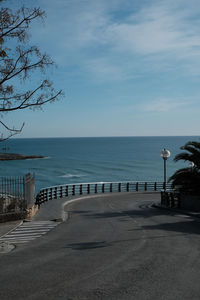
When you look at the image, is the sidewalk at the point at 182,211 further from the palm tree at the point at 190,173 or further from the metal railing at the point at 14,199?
the metal railing at the point at 14,199

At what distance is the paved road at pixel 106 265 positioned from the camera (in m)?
7.33

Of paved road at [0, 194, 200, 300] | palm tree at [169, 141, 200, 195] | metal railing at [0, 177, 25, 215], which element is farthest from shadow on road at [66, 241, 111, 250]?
palm tree at [169, 141, 200, 195]

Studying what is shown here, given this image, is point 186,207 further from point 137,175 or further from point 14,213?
point 137,175

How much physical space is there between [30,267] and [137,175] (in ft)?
261

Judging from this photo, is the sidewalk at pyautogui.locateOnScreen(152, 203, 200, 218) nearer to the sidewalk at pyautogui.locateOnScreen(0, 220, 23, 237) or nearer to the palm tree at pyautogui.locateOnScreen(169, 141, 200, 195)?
the palm tree at pyautogui.locateOnScreen(169, 141, 200, 195)

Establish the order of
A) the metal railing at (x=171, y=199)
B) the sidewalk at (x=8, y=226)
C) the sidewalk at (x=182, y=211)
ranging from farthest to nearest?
1. the metal railing at (x=171, y=199)
2. the sidewalk at (x=182, y=211)
3. the sidewalk at (x=8, y=226)

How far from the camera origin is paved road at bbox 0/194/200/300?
7.33 meters

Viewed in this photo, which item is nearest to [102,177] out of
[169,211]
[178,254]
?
[169,211]

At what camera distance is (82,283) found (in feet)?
25.8

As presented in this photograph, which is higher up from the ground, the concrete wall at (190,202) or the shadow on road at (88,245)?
the concrete wall at (190,202)

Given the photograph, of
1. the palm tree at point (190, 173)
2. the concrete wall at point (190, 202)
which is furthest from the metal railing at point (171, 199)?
the palm tree at point (190, 173)

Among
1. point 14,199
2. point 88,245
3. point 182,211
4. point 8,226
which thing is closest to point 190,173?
point 182,211

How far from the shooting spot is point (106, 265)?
941 centimetres

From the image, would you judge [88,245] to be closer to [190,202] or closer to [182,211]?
[182,211]
